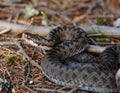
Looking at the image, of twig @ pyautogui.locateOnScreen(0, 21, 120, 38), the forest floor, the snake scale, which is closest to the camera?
the snake scale

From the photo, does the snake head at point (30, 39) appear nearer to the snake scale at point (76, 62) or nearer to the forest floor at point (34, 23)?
the snake scale at point (76, 62)

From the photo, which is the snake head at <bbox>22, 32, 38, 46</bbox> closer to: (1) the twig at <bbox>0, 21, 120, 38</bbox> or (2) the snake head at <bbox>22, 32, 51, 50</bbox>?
(2) the snake head at <bbox>22, 32, 51, 50</bbox>

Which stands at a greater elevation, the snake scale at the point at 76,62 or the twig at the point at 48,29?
the twig at the point at 48,29

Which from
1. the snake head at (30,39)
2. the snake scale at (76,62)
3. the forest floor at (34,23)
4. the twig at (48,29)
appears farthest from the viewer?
the twig at (48,29)

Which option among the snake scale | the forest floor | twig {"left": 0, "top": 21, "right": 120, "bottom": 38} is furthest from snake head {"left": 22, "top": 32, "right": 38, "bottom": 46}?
twig {"left": 0, "top": 21, "right": 120, "bottom": 38}

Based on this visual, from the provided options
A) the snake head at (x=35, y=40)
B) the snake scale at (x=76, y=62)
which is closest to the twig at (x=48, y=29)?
the snake scale at (x=76, y=62)

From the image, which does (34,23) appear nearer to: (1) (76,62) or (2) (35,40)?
(2) (35,40)

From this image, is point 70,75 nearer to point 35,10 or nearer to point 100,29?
point 100,29

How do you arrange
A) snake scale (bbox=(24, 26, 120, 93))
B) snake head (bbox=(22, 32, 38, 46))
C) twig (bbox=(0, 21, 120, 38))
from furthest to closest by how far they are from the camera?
twig (bbox=(0, 21, 120, 38)) < snake head (bbox=(22, 32, 38, 46)) < snake scale (bbox=(24, 26, 120, 93))
